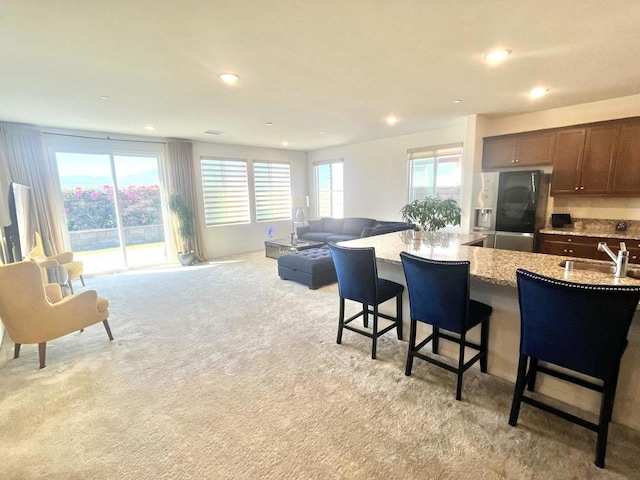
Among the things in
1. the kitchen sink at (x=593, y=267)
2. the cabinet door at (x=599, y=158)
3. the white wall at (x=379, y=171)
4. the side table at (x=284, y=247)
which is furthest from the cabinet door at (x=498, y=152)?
the side table at (x=284, y=247)

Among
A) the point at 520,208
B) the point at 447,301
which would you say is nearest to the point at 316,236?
the point at 520,208

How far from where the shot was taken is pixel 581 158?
12.8 ft

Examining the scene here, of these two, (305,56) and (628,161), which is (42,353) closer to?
(305,56)

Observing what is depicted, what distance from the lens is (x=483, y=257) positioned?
7.88 feet

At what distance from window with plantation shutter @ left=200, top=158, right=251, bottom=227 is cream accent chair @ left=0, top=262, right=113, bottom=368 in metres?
4.22

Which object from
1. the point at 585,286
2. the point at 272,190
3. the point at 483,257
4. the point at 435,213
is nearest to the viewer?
the point at 585,286

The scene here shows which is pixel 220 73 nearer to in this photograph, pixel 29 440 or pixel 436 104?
pixel 436 104

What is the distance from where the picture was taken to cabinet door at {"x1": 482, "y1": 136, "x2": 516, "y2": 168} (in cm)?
448

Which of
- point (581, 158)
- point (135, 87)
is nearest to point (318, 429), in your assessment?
point (135, 87)

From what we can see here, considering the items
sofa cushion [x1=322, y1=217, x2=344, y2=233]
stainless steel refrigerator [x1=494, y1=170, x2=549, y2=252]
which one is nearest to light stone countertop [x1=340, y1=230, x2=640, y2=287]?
stainless steel refrigerator [x1=494, y1=170, x2=549, y2=252]

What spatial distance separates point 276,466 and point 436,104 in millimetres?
4221

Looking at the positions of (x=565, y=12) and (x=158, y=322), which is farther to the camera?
(x=158, y=322)

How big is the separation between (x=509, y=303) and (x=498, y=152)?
3.37 meters

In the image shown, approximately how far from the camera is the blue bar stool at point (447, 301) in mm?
1927
